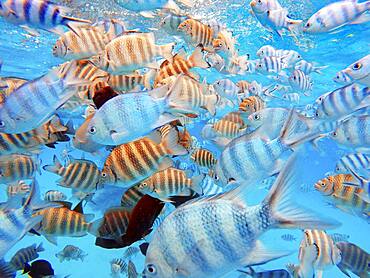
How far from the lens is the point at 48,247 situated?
46.8 ft

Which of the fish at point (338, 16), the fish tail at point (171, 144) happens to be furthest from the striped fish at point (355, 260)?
the fish at point (338, 16)

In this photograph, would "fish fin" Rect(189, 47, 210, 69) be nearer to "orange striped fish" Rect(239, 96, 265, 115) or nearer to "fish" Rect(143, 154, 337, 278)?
"orange striped fish" Rect(239, 96, 265, 115)

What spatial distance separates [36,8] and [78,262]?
11228 millimetres

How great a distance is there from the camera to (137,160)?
11.5 feet

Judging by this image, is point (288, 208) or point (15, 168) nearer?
point (288, 208)

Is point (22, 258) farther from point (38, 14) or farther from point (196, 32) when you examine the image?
point (196, 32)

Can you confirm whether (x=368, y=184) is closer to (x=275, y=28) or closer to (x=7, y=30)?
(x=275, y=28)

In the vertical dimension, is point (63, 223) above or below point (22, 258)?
above

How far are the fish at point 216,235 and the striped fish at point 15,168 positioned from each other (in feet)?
9.60

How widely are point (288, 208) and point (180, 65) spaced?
3439 millimetres

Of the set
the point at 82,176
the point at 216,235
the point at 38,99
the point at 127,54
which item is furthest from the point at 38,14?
the point at 216,235

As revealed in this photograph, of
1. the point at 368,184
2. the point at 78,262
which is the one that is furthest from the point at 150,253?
the point at 78,262

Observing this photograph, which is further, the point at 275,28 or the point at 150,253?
the point at 275,28

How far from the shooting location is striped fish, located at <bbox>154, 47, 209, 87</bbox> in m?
4.86
